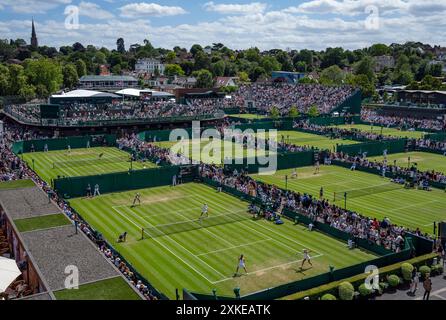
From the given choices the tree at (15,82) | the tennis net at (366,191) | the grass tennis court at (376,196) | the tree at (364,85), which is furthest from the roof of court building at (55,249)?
the tree at (364,85)

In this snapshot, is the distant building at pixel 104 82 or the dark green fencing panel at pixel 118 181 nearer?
the dark green fencing panel at pixel 118 181

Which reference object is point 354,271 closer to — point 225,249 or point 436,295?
point 436,295

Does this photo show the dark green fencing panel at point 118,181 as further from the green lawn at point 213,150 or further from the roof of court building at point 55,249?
the green lawn at point 213,150

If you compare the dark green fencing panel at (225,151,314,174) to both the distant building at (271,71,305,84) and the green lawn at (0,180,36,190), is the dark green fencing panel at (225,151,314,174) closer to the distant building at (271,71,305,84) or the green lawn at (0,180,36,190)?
the green lawn at (0,180,36,190)

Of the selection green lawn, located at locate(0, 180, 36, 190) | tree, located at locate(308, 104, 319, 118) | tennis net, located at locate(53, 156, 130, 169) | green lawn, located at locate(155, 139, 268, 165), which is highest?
tree, located at locate(308, 104, 319, 118)

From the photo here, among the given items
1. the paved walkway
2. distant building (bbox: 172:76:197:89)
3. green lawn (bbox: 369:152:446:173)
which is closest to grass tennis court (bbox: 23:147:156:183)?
green lawn (bbox: 369:152:446:173)
